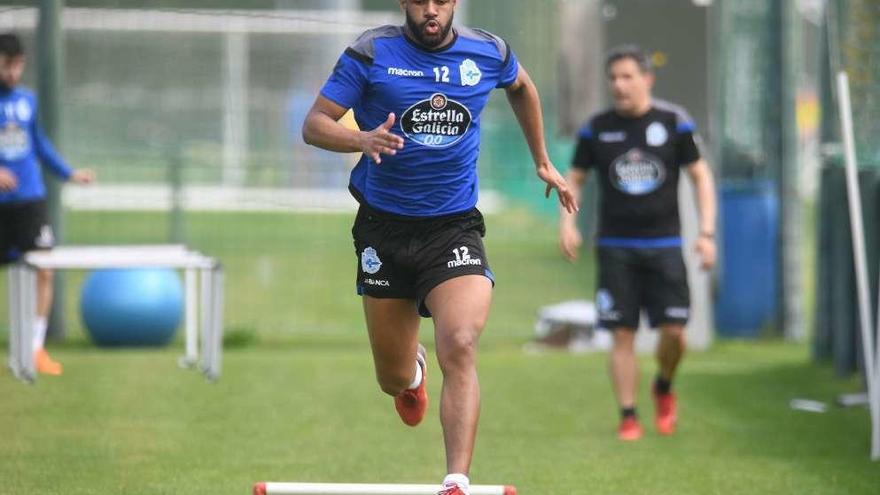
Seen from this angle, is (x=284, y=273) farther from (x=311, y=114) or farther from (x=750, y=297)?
(x=311, y=114)

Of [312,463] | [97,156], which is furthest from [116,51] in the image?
[312,463]

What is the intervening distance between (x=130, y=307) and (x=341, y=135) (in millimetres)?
7781

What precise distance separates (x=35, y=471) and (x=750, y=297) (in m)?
8.75

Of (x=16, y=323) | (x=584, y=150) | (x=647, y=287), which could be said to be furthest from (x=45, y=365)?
(x=647, y=287)

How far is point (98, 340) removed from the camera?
14367mm

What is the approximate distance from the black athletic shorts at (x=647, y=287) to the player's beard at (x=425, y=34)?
11.3 ft

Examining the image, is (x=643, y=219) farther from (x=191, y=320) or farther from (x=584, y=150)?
(x=191, y=320)

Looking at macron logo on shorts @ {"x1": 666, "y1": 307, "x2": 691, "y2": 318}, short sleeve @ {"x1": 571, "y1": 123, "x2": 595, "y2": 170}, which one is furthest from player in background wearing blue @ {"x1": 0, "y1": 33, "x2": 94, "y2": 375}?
macron logo on shorts @ {"x1": 666, "y1": 307, "x2": 691, "y2": 318}

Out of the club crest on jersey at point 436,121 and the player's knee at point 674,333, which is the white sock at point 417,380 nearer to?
the club crest on jersey at point 436,121

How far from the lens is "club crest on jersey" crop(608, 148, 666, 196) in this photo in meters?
10.1

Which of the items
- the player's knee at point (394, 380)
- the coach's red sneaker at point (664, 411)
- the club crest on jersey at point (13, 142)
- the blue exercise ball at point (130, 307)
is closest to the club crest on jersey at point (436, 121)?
the player's knee at point (394, 380)

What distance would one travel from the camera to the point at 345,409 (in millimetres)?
10969

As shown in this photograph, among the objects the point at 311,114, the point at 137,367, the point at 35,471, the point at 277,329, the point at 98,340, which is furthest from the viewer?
the point at 277,329

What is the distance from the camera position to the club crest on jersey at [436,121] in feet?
22.7
